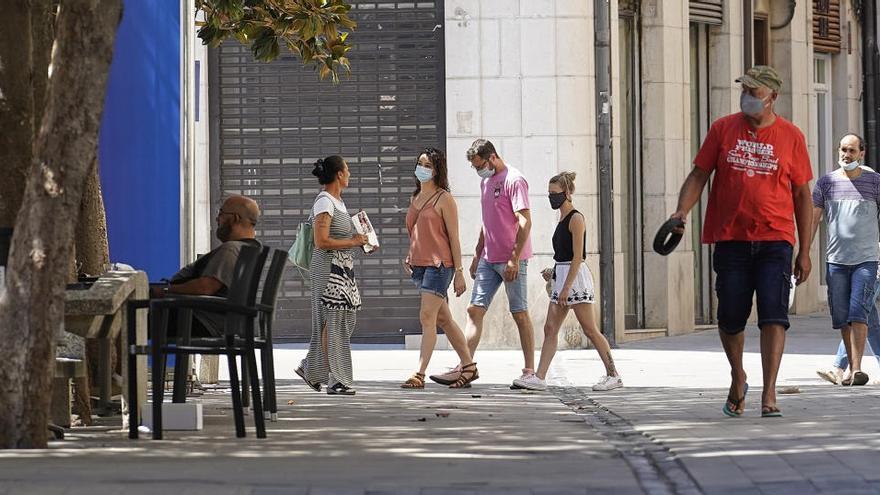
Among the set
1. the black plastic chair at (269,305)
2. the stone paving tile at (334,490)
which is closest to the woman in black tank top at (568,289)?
the black plastic chair at (269,305)

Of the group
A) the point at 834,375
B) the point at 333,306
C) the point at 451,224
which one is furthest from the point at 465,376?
the point at 834,375

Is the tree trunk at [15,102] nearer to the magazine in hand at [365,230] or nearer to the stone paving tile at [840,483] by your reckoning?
the magazine in hand at [365,230]

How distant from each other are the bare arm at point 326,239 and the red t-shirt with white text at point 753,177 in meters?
3.61

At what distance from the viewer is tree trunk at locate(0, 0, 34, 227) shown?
10148mm

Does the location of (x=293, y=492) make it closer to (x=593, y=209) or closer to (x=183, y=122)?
Answer: (x=183, y=122)

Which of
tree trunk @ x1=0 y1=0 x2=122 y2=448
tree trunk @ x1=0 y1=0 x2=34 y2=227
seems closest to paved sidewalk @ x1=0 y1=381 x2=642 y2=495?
A: tree trunk @ x1=0 y1=0 x2=122 y2=448

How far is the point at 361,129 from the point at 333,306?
6.83 m

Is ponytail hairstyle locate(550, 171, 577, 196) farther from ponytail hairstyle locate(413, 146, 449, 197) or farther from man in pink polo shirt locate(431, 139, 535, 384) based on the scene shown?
ponytail hairstyle locate(413, 146, 449, 197)

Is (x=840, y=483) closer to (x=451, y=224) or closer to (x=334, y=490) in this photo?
(x=334, y=490)

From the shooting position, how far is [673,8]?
2255cm

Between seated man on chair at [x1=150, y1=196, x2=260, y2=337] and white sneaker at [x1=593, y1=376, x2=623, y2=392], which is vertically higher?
seated man on chair at [x1=150, y1=196, x2=260, y2=337]

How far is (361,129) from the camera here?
813 inches

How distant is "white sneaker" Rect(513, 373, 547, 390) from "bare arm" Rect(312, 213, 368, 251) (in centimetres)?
155

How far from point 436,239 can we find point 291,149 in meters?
6.27
